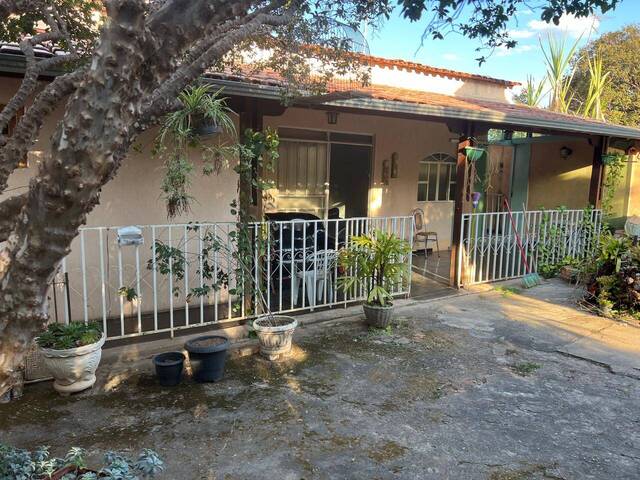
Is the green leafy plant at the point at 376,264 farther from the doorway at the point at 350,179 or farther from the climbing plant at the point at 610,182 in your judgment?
the climbing plant at the point at 610,182

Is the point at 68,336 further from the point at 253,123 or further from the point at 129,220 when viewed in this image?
the point at 253,123

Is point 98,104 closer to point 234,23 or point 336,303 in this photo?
point 234,23

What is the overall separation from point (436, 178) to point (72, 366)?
771 cm

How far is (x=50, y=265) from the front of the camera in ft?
4.51

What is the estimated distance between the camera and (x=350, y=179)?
8.47 m

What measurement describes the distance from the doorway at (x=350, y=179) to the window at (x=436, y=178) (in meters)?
1.35

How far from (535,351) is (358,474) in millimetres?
2669

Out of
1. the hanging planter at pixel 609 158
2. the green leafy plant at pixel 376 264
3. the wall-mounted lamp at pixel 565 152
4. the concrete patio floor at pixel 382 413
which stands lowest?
the concrete patio floor at pixel 382 413

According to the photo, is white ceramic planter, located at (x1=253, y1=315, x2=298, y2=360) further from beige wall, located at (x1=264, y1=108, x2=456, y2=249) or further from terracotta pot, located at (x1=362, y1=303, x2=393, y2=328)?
beige wall, located at (x1=264, y1=108, x2=456, y2=249)

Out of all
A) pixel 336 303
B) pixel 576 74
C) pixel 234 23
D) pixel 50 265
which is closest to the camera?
pixel 50 265

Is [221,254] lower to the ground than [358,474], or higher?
higher

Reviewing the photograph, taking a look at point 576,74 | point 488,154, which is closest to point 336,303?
point 488,154

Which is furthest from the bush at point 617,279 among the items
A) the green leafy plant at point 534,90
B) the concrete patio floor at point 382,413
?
the green leafy plant at point 534,90

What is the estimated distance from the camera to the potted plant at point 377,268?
494 centimetres
